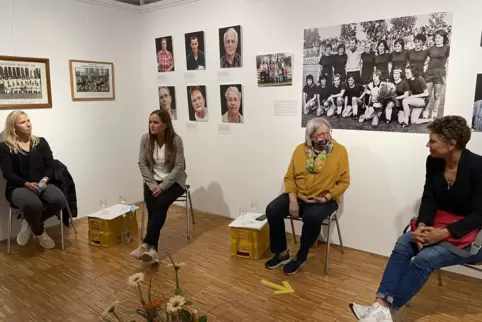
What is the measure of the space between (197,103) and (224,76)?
1.64ft

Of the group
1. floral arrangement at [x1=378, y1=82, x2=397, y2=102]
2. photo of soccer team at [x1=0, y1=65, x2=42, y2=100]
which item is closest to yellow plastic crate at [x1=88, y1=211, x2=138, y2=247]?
photo of soccer team at [x1=0, y1=65, x2=42, y2=100]

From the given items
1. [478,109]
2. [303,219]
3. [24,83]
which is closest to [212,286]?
[303,219]

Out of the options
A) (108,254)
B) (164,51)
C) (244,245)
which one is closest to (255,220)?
(244,245)

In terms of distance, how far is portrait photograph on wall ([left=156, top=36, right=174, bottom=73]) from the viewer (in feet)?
14.5

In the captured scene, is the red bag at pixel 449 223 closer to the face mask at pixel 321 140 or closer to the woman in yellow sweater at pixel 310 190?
the woman in yellow sweater at pixel 310 190

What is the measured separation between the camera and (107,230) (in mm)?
3477

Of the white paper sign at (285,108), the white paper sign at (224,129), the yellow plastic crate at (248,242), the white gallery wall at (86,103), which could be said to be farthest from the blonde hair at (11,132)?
the white paper sign at (285,108)

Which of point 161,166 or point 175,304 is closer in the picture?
point 175,304

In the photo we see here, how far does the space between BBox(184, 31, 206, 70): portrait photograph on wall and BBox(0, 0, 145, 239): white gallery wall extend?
2.81 ft

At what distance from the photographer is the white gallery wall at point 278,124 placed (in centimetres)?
275

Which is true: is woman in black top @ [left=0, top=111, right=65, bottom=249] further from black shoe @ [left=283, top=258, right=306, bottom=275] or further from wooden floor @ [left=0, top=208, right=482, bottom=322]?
black shoe @ [left=283, top=258, right=306, bottom=275]

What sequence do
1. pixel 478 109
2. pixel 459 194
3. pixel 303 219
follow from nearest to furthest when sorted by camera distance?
pixel 459 194
pixel 478 109
pixel 303 219

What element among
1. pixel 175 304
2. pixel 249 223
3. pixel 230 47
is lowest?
pixel 249 223

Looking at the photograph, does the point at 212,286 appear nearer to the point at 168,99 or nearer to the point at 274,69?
the point at 274,69
